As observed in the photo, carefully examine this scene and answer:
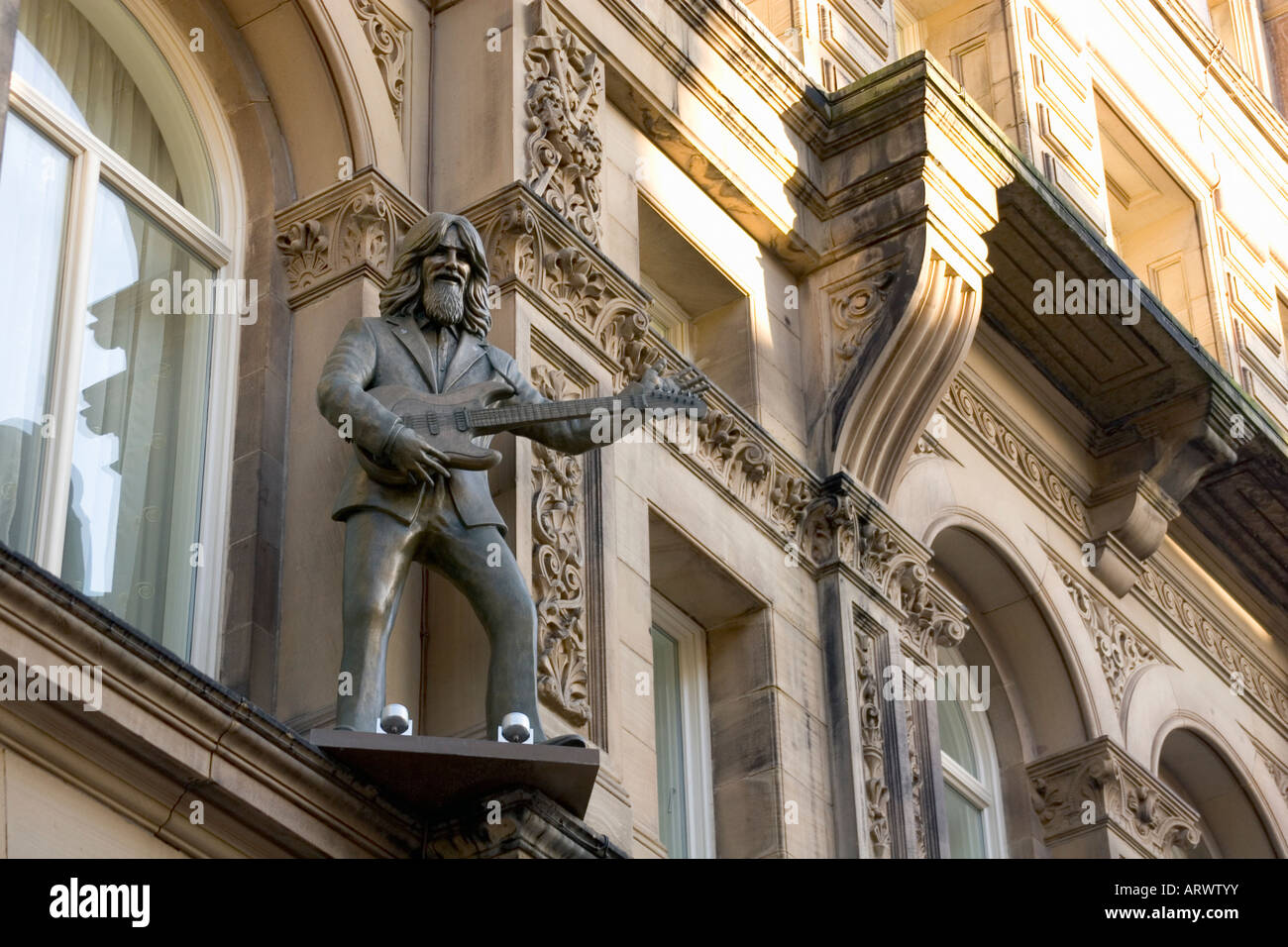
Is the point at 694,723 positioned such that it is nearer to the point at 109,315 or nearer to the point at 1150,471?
the point at 109,315

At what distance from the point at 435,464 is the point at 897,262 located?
201 inches

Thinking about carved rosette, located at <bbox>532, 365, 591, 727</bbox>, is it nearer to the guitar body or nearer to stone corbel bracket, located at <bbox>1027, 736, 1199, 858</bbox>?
the guitar body

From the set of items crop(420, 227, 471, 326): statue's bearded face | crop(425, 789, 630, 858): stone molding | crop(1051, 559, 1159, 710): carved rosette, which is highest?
crop(1051, 559, 1159, 710): carved rosette

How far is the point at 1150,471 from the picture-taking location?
18.4 m

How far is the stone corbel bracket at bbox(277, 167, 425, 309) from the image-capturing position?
39.5ft

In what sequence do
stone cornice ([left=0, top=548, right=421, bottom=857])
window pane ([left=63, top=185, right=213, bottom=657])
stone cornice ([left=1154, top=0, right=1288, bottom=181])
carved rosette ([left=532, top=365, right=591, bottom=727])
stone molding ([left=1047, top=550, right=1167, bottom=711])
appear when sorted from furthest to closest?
stone cornice ([left=1154, top=0, right=1288, bottom=181])
stone molding ([left=1047, top=550, right=1167, bottom=711])
carved rosette ([left=532, top=365, right=591, bottom=727])
window pane ([left=63, top=185, right=213, bottom=657])
stone cornice ([left=0, top=548, right=421, bottom=857])

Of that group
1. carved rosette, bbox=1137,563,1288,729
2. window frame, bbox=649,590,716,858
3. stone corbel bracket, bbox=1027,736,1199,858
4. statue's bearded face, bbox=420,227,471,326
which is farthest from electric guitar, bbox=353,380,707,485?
carved rosette, bbox=1137,563,1288,729

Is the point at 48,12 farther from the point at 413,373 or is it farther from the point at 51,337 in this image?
the point at 413,373

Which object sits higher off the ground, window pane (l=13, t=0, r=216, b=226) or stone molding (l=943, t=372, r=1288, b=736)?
stone molding (l=943, t=372, r=1288, b=736)

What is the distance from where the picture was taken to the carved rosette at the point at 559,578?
11477 millimetres

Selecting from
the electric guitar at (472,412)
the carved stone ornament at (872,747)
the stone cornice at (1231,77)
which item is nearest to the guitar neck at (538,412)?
the electric guitar at (472,412)

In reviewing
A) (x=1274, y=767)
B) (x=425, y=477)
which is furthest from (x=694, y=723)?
(x=1274, y=767)

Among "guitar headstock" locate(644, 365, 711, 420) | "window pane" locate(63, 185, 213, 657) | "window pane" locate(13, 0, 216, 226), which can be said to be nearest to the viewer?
"window pane" locate(63, 185, 213, 657)

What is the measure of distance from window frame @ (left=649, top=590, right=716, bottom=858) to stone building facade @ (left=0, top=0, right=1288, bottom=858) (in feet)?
0.07
